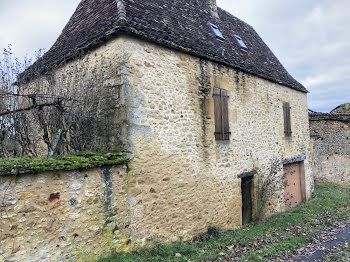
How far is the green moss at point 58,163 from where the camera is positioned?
354 centimetres

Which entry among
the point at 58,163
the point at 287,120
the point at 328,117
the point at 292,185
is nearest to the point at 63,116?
the point at 58,163

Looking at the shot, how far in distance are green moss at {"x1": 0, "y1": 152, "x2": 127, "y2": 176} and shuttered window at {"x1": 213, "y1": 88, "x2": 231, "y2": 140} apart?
3.18 metres

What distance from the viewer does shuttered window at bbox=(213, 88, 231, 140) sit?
7.12m

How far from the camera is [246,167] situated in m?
8.12

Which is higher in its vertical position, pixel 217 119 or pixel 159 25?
pixel 159 25

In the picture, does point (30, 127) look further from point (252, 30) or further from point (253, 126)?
point (252, 30)

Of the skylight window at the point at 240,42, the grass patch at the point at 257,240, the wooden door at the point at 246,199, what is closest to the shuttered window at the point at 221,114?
the wooden door at the point at 246,199

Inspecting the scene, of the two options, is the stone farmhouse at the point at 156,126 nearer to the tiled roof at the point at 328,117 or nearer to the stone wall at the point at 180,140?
the stone wall at the point at 180,140

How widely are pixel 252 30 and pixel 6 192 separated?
12553 mm

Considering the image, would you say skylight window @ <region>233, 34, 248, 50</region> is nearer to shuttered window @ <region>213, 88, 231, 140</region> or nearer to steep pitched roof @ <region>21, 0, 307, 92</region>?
steep pitched roof @ <region>21, 0, 307, 92</region>

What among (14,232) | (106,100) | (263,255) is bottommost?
(263,255)

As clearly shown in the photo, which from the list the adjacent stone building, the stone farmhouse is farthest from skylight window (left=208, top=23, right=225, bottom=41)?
the adjacent stone building

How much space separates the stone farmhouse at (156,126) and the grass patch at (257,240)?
1.06ft

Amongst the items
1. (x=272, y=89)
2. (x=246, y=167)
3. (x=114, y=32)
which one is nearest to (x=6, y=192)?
(x=114, y=32)
